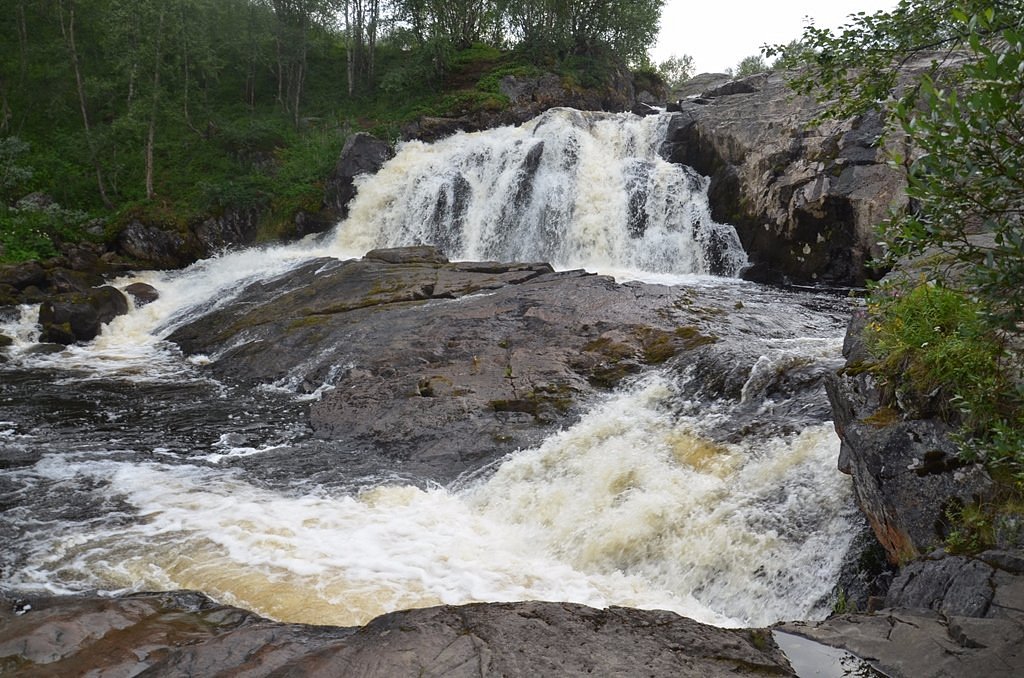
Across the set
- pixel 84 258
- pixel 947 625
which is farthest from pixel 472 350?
pixel 84 258

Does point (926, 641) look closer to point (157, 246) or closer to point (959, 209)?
point (959, 209)

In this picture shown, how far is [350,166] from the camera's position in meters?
25.3

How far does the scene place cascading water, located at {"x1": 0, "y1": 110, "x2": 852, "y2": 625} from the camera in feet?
20.9

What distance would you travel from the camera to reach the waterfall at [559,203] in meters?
20.3

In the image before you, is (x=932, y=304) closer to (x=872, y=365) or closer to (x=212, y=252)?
(x=872, y=365)

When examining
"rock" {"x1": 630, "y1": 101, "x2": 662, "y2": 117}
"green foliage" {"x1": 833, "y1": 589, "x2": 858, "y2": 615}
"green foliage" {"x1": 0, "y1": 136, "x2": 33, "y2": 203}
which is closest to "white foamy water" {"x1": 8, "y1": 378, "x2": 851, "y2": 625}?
"green foliage" {"x1": 833, "y1": 589, "x2": 858, "y2": 615}

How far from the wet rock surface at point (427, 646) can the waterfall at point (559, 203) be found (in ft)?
51.9

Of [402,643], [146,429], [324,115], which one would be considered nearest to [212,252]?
[324,115]

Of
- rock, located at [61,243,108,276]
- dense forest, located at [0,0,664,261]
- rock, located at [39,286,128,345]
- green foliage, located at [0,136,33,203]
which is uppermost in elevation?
dense forest, located at [0,0,664,261]

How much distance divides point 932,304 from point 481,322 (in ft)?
28.6

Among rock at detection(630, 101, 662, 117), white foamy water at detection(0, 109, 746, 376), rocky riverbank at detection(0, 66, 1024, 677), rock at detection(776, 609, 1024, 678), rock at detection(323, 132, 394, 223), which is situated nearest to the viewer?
rock at detection(776, 609, 1024, 678)

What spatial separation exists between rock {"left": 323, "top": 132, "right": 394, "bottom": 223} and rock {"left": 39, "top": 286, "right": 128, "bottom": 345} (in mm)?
9096

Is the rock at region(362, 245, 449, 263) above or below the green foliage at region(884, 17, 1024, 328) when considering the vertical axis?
below

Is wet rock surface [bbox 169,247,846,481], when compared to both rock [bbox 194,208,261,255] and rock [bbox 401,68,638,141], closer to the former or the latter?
rock [bbox 194,208,261,255]
